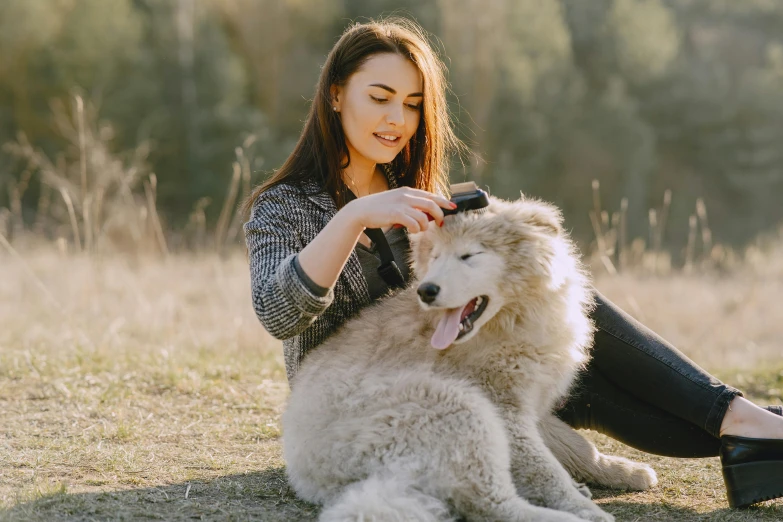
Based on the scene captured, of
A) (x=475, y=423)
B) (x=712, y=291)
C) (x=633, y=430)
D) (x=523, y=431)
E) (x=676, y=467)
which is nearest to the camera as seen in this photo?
(x=475, y=423)

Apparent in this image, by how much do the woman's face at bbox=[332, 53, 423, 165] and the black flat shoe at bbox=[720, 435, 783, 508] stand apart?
1904 millimetres

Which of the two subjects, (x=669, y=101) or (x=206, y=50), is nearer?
(x=206, y=50)

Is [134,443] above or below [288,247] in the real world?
below

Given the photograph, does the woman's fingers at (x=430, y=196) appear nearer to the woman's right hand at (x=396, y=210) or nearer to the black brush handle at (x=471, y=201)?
the woman's right hand at (x=396, y=210)

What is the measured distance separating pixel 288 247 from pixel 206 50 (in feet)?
53.1

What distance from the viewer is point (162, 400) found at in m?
4.30

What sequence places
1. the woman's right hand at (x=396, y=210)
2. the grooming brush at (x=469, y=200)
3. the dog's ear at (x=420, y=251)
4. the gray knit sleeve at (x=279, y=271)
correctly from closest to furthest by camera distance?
the woman's right hand at (x=396, y=210)
the gray knit sleeve at (x=279, y=271)
the grooming brush at (x=469, y=200)
the dog's ear at (x=420, y=251)

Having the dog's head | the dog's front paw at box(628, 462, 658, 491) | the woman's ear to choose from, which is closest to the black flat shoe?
the dog's front paw at box(628, 462, 658, 491)

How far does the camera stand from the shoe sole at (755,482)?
9.39 feet

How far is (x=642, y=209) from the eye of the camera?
1902 centimetres

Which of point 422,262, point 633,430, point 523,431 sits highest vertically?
point 422,262

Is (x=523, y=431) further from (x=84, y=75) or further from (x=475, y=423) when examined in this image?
(x=84, y=75)

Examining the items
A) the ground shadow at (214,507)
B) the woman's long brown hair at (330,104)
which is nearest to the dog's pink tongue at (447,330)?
the ground shadow at (214,507)

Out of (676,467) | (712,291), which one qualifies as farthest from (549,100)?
(676,467)
